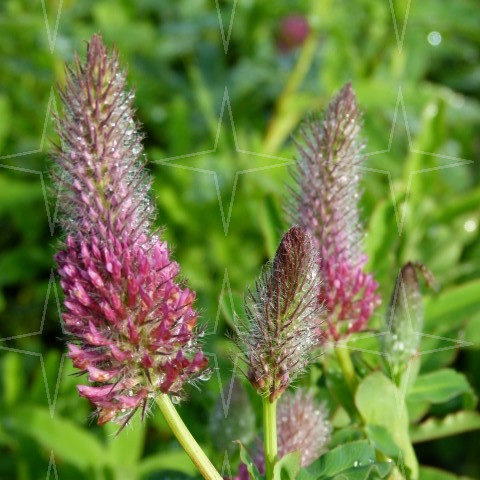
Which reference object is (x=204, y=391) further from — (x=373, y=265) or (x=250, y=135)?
(x=250, y=135)

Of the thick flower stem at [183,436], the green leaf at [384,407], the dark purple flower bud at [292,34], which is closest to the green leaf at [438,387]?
the green leaf at [384,407]

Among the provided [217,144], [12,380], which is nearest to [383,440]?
[12,380]

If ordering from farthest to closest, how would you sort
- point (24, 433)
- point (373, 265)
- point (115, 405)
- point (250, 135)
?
point (250, 135)
point (24, 433)
point (373, 265)
point (115, 405)

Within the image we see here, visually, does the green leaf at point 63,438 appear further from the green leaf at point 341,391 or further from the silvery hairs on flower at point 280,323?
the silvery hairs on flower at point 280,323

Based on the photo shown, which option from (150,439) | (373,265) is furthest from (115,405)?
(150,439)

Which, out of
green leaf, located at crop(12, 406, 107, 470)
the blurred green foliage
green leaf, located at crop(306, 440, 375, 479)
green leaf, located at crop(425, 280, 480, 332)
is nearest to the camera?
green leaf, located at crop(306, 440, 375, 479)

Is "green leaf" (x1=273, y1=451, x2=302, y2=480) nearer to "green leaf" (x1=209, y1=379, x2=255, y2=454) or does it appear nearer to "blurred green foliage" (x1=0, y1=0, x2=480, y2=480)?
"green leaf" (x1=209, y1=379, x2=255, y2=454)

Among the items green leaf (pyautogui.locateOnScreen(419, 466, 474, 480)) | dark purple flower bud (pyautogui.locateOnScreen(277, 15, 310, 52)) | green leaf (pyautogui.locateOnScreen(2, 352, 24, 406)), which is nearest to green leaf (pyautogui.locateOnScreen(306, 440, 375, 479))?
green leaf (pyautogui.locateOnScreen(419, 466, 474, 480))
